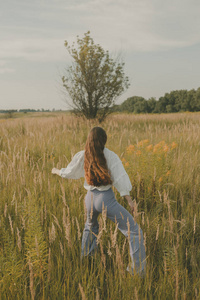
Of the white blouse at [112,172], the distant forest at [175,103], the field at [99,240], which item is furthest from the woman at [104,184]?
the distant forest at [175,103]

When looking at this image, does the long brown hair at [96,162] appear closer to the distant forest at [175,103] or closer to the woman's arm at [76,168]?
the woman's arm at [76,168]

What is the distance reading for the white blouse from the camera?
1979mm

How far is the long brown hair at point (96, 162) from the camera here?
2.02 meters

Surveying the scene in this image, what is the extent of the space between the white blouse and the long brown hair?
0.05 metres

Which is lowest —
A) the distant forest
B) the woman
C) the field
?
the field

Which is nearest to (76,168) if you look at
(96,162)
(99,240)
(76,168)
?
(76,168)

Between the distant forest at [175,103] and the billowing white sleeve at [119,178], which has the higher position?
the distant forest at [175,103]

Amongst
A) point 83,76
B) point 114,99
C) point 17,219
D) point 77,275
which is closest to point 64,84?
point 83,76

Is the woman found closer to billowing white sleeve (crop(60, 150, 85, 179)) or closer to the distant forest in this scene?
billowing white sleeve (crop(60, 150, 85, 179))

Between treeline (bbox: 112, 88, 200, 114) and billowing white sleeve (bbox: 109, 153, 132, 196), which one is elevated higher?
treeline (bbox: 112, 88, 200, 114)

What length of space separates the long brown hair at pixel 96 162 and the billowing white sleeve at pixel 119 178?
5cm

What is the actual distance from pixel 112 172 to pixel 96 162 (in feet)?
0.52

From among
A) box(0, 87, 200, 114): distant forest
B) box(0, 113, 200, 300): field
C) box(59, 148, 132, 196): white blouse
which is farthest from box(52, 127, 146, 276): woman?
box(0, 87, 200, 114): distant forest

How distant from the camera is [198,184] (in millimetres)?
3213
